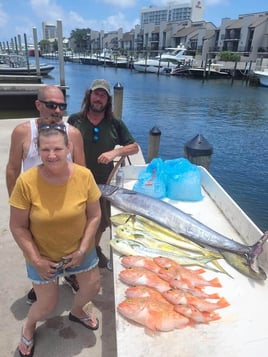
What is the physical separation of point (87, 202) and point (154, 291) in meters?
0.81

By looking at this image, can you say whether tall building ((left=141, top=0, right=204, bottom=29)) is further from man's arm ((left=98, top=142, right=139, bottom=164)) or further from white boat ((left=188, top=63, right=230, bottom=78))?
man's arm ((left=98, top=142, right=139, bottom=164))

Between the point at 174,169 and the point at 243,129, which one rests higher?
the point at 174,169

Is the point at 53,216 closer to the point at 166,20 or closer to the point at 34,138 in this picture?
the point at 34,138

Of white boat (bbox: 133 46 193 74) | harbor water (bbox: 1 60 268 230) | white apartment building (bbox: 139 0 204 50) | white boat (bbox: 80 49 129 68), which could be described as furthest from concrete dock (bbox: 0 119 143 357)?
white apartment building (bbox: 139 0 204 50)

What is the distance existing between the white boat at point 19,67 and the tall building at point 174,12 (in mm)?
113347

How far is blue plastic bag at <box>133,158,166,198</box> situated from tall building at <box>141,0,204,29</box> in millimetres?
146926

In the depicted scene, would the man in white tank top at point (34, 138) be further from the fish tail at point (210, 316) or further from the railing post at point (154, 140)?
the railing post at point (154, 140)

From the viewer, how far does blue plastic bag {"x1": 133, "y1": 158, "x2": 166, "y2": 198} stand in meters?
3.69

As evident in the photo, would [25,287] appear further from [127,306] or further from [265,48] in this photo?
[265,48]

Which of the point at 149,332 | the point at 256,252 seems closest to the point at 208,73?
the point at 256,252

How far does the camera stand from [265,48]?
2441 inches

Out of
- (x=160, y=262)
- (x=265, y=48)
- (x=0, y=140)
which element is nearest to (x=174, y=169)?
(x=160, y=262)

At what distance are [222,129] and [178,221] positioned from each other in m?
15.5

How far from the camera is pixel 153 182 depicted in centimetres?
373
